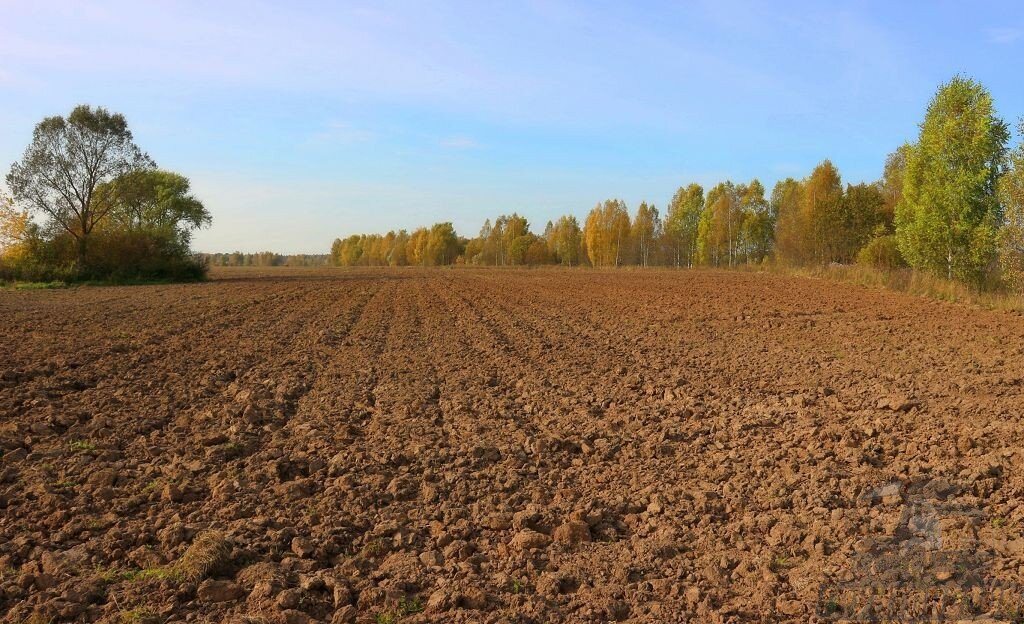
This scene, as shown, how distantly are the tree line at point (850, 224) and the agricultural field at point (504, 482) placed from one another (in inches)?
565

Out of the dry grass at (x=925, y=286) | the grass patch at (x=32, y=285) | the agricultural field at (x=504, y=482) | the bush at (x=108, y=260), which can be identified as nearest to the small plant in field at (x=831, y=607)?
the agricultural field at (x=504, y=482)

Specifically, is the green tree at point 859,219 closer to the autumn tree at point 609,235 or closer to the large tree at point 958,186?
the large tree at point 958,186

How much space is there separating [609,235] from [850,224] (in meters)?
37.9

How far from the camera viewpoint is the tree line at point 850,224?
951 inches

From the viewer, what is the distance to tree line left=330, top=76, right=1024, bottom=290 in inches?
951

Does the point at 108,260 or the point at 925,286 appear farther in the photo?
the point at 108,260

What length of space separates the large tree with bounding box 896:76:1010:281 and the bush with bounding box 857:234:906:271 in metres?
12.1

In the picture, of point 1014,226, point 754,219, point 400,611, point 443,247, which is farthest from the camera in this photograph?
point 443,247

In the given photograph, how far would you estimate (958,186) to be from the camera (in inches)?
969

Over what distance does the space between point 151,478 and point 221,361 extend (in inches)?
247

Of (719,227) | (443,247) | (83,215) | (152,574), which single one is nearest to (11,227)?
(83,215)

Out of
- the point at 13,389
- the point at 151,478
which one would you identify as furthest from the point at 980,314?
the point at 13,389

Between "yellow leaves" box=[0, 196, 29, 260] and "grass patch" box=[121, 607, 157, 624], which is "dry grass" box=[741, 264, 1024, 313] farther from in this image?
"yellow leaves" box=[0, 196, 29, 260]

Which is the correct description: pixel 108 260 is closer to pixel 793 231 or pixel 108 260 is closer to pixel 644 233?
pixel 793 231
